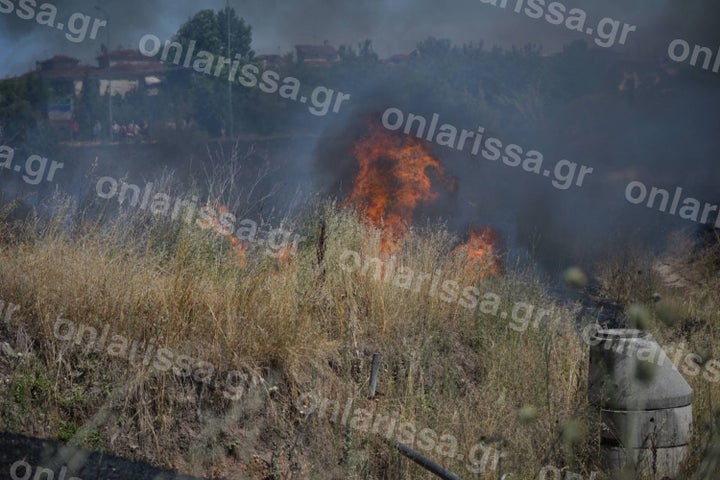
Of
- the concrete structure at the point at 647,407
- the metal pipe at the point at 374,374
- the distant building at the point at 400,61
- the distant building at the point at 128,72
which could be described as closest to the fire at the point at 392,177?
the metal pipe at the point at 374,374

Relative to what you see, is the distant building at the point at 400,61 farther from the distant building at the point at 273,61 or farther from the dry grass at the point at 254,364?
the dry grass at the point at 254,364

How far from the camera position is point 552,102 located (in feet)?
88.7

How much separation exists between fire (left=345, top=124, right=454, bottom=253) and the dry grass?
23.0ft

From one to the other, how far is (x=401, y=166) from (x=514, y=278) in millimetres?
8427

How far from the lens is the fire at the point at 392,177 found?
628 inches

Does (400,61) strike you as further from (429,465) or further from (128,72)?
(429,465)

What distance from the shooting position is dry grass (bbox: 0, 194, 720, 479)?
578 centimetres

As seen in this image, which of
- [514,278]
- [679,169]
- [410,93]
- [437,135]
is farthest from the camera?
[410,93]

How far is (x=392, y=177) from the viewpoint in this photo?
16.7 m

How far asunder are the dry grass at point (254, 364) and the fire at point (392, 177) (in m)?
7.00

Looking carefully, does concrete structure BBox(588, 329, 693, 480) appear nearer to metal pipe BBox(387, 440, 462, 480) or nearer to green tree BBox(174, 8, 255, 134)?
metal pipe BBox(387, 440, 462, 480)

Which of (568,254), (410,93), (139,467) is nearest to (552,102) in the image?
(410,93)

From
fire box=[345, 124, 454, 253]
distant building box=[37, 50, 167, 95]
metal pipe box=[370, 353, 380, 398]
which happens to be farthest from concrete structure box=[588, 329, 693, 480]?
distant building box=[37, 50, 167, 95]

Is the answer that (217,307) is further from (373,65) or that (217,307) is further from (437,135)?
(373,65)
